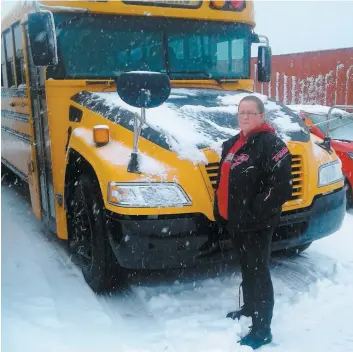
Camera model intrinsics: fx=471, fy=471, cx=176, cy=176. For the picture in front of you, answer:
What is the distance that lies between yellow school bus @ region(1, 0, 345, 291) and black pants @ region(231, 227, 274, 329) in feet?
1.06

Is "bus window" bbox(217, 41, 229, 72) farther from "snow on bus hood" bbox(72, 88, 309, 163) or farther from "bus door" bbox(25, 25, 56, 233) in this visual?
"bus door" bbox(25, 25, 56, 233)

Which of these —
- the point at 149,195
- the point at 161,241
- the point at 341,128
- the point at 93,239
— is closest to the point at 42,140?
the point at 93,239

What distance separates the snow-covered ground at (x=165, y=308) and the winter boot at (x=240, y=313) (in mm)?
49

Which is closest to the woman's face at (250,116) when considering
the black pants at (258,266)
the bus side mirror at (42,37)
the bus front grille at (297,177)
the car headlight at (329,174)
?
the black pants at (258,266)

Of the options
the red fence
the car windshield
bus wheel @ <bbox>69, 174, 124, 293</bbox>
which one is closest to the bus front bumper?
bus wheel @ <bbox>69, 174, 124, 293</bbox>

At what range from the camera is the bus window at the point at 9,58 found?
5.07 meters

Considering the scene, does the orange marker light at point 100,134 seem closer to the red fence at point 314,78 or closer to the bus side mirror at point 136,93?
the bus side mirror at point 136,93

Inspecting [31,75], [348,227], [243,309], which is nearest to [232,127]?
[243,309]

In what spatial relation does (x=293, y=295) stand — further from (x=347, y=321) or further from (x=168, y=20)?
(x=168, y=20)

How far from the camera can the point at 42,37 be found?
3.58 m

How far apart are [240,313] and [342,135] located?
14.9ft

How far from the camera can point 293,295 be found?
3553mm

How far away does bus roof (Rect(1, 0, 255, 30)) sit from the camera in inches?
153

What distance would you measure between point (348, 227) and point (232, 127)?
258cm
